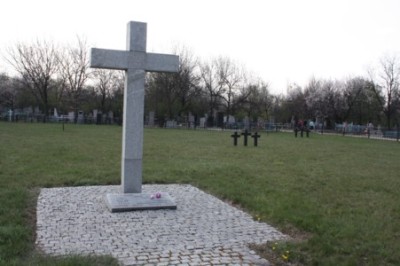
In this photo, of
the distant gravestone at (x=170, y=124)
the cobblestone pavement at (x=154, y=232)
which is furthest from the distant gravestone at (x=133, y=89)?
the distant gravestone at (x=170, y=124)

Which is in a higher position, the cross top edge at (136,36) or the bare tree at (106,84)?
the bare tree at (106,84)

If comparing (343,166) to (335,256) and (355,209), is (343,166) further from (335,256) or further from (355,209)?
(335,256)

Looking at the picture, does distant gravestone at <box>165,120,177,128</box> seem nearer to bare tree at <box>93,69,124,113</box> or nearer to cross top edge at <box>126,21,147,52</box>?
bare tree at <box>93,69,124,113</box>

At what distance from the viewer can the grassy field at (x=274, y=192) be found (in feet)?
16.8

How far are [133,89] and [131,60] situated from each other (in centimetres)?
52

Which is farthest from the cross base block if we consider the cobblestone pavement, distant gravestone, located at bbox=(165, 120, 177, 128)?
distant gravestone, located at bbox=(165, 120, 177, 128)

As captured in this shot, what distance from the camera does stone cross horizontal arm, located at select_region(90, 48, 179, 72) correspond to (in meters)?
7.36

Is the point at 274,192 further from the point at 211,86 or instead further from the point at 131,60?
the point at 211,86

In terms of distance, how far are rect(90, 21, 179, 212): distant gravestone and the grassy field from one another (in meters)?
1.74

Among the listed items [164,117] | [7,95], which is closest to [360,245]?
[164,117]

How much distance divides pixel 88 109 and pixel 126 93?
2253 inches

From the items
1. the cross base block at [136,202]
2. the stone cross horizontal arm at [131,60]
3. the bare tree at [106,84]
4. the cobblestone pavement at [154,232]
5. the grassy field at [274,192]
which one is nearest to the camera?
the cobblestone pavement at [154,232]

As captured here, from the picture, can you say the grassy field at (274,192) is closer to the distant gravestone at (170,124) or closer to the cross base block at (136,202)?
the cross base block at (136,202)

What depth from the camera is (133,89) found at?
7551 millimetres
